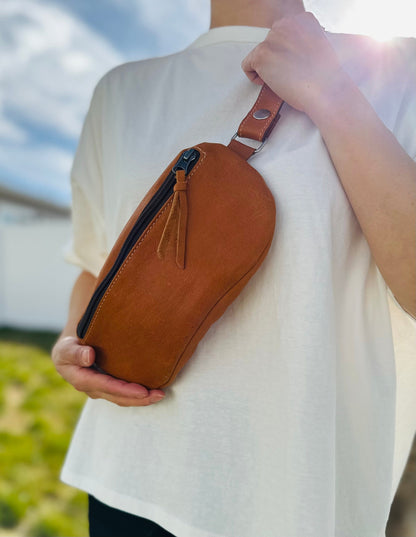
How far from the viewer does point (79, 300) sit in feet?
4.15

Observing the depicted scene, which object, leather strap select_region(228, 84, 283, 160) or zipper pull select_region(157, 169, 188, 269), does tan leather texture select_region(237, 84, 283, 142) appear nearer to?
leather strap select_region(228, 84, 283, 160)

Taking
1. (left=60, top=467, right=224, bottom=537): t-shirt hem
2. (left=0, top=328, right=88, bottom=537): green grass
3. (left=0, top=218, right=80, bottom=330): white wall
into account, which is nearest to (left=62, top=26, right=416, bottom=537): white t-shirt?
(left=60, top=467, right=224, bottom=537): t-shirt hem

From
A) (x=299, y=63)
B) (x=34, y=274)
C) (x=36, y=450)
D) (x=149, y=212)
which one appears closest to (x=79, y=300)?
(x=149, y=212)

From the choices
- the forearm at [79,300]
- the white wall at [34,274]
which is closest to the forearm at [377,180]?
the forearm at [79,300]

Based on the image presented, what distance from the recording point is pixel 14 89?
18.5 feet

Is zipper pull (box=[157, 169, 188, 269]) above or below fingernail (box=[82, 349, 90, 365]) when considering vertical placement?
above

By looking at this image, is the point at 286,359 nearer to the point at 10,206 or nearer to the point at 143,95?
the point at 143,95

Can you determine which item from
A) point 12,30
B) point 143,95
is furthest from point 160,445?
point 12,30

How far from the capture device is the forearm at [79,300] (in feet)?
3.93

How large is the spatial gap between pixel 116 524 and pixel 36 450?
305 centimetres

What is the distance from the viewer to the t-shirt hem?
785 mm

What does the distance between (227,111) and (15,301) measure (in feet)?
31.6

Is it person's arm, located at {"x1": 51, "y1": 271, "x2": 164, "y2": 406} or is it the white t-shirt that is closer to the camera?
the white t-shirt

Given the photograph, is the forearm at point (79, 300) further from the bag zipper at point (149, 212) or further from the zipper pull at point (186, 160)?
the zipper pull at point (186, 160)
